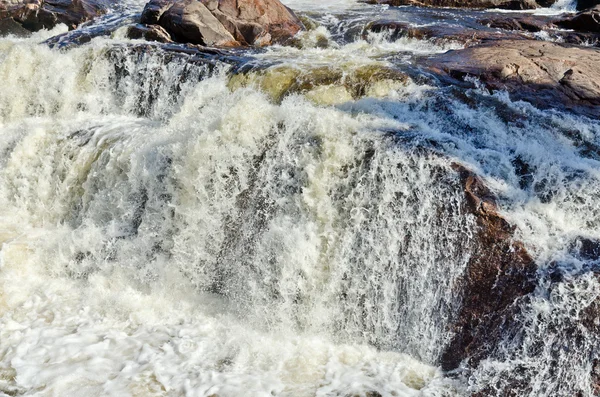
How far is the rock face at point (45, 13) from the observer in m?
13.5

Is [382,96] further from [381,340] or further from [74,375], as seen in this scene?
[74,375]

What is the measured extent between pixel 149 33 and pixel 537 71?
7495 mm

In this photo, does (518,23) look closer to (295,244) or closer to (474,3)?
(474,3)

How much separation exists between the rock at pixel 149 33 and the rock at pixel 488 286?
26.2 feet

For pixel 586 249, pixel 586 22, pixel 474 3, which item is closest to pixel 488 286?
pixel 586 249

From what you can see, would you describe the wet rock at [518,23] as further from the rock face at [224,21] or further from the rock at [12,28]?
the rock at [12,28]

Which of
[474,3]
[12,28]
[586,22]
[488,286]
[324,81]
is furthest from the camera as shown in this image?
[474,3]

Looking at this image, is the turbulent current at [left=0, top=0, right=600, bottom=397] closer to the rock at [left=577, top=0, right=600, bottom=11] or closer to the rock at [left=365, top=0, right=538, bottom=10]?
the rock at [left=365, top=0, right=538, bottom=10]

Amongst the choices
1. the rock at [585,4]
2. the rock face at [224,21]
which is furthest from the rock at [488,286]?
the rock at [585,4]

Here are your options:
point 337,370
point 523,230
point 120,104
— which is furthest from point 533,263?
point 120,104

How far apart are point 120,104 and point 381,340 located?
652 centimetres

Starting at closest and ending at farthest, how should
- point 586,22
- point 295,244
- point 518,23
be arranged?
point 295,244, point 586,22, point 518,23

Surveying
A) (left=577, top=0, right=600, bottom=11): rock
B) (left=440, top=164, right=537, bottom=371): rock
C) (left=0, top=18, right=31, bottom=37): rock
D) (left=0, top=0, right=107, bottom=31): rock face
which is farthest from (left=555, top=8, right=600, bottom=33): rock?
(left=0, top=18, right=31, bottom=37): rock

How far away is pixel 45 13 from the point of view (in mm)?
13539
